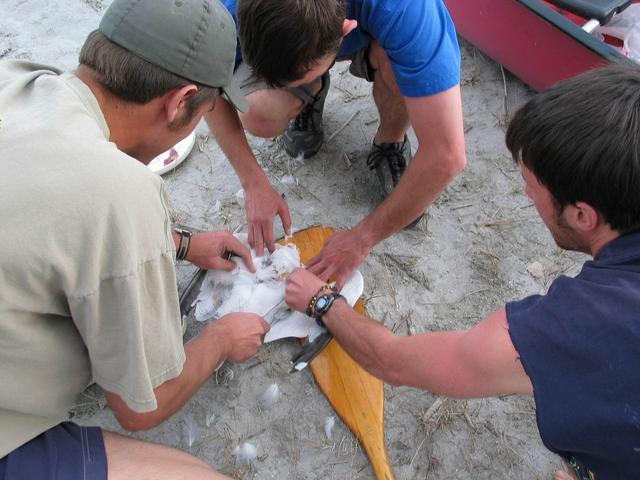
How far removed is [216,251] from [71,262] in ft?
3.24

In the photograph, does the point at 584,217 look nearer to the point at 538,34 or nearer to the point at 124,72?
the point at 124,72

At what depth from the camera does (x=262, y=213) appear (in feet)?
6.91

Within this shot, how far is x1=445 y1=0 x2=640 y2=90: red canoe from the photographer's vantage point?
245 cm

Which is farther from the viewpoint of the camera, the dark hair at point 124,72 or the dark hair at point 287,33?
the dark hair at point 287,33

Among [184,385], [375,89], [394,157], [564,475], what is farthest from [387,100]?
[564,475]

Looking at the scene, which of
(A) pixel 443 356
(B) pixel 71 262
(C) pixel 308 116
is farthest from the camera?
(C) pixel 308 116

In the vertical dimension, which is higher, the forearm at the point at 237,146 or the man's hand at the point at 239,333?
the forearm at the point at 237,146

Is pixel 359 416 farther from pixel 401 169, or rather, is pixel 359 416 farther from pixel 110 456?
pixel 401 169

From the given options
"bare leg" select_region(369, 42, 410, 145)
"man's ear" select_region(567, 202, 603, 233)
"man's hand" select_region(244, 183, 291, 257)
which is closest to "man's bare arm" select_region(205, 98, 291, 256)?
"man's hand" select_region(244, 183, 291, 257)

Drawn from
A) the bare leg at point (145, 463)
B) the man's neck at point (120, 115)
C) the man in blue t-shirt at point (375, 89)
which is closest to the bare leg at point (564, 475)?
the man in blue t-shirt at point (375, 89)

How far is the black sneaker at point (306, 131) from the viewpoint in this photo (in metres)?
2.56

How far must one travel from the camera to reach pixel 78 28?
3195mm

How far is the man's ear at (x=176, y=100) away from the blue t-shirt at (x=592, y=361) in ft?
2.98

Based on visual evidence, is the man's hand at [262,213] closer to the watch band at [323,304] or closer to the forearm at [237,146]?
the forearm at [237,146]
